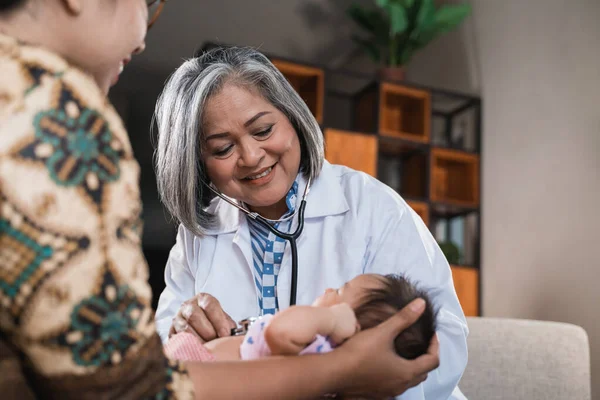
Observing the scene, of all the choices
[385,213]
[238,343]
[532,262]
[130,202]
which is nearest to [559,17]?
[532,262]

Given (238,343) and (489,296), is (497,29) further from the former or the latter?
(238,343)

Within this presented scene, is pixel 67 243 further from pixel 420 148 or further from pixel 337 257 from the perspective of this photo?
pixel 420 148

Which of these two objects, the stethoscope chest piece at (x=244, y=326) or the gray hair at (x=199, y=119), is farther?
the gray hair at (x=199, y=119)

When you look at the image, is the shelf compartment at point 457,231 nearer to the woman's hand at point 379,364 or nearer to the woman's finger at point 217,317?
the woman's finger at point 217,317

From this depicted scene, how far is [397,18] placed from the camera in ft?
11.8

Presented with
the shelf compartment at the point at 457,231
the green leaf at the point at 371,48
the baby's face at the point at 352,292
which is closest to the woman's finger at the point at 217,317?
the baby's face at the point at 352,292

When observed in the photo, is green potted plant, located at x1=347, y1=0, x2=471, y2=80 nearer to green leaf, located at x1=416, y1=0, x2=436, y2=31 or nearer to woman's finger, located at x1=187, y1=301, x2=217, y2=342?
green leaf, located at x1=416, y1=0, x2=436, y2=31

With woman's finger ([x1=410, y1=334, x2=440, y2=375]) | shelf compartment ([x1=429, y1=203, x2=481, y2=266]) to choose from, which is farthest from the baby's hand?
shelf compartment ([x1=429, y1=203, x2=481, y2=266])

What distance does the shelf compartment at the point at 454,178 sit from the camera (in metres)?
3.80

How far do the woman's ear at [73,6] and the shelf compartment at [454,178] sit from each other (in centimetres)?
320

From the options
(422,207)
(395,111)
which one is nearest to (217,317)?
(422,207)

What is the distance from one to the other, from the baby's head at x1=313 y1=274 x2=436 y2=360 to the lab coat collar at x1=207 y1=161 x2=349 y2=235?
427 millimetres

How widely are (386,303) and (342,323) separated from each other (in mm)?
125

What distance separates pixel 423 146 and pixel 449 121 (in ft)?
1.85
